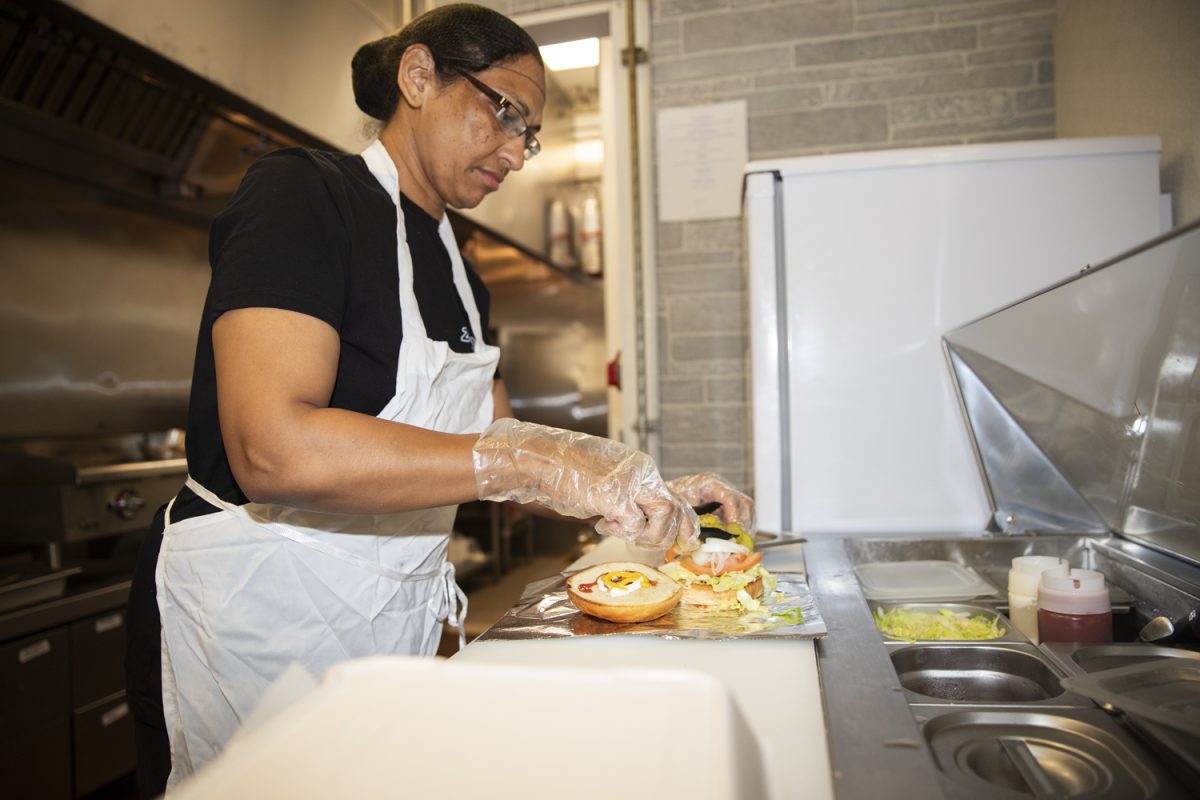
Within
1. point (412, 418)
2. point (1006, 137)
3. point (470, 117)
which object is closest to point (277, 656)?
point (412, 418)

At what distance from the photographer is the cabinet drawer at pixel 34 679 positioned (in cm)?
214

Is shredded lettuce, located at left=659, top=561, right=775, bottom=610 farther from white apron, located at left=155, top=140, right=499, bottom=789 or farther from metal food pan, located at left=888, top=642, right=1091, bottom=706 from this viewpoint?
white apron, located at left=155, top=140, right=499, bottom=789

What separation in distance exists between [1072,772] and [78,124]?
3.38 metres

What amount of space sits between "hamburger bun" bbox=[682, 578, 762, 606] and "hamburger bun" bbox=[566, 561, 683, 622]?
2 cm

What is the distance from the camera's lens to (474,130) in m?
1.44

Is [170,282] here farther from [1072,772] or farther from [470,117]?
[1072,772]

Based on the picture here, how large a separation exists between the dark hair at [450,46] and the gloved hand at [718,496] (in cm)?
92

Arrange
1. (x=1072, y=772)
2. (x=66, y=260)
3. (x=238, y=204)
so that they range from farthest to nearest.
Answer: (x=66, y=260)
(x=238, y=204)
(x=1072, y=772)

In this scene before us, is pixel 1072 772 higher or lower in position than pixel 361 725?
lower

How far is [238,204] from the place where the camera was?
1151 mm

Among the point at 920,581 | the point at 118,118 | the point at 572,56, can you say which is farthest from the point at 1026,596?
the point at 572,56

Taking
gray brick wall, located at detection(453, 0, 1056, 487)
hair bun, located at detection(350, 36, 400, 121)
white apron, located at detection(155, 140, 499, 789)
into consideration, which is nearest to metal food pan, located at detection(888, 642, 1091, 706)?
white apron, located at detection(155, 140, 499, 789)

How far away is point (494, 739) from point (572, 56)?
409 cm

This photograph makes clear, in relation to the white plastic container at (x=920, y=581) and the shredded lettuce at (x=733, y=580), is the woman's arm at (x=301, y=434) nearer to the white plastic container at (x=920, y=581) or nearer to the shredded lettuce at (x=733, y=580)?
the shredded lettuce at (x=733, y=580)
